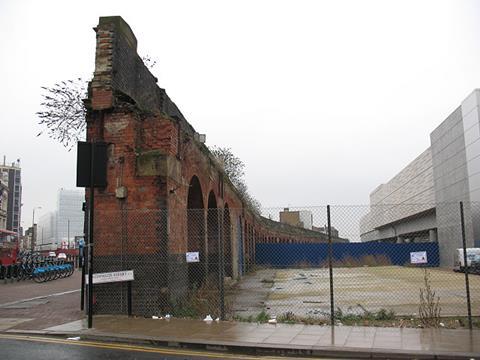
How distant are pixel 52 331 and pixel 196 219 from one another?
8.72m

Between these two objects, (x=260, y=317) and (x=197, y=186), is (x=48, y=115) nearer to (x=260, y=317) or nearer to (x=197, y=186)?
(x=197, y=186)

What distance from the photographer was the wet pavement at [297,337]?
8.16 m

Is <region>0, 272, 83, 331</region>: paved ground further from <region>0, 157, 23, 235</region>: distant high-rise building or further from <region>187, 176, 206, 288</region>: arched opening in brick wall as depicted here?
<region>0, 157, 23, 235</region>: distant high-rise building

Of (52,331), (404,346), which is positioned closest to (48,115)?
(52,331)

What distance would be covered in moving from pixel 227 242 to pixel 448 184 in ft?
102

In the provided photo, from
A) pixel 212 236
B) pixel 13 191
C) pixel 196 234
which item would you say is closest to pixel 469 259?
pixel 212 236

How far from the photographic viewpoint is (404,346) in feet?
27.7

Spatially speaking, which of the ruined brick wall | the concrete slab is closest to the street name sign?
the ruined brick wall

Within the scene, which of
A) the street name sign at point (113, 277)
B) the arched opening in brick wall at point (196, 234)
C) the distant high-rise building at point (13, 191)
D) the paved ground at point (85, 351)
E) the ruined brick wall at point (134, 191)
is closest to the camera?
the paved ground at point (85, 351)

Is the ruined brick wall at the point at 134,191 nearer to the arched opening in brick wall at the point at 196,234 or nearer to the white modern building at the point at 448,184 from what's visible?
the arched opening in brick wall at the point at 196,234

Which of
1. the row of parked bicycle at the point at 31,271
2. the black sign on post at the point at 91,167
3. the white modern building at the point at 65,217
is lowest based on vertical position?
the row of parked bicycle at the point at 31,271

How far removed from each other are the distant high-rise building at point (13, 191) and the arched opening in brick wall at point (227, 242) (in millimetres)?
129576

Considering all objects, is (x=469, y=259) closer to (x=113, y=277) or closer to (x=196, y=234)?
(x=196, y=234)

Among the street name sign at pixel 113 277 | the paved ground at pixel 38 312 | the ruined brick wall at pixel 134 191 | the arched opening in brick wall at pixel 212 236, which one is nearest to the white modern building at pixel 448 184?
the arched opening in brick wall at pixel 212 236
